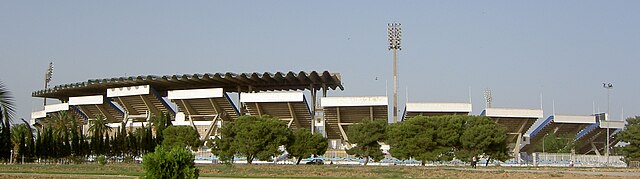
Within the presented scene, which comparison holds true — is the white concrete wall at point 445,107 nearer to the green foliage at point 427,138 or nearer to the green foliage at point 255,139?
the green foliage at point 427,138

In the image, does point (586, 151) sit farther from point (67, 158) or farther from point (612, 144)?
point (67, 158)

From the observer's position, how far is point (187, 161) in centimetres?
1686

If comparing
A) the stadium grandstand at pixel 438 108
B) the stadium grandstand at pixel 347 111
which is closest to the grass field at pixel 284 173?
the stadium grandstand at pixel 347 111

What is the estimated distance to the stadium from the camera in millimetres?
83000

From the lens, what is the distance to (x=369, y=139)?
64438mm

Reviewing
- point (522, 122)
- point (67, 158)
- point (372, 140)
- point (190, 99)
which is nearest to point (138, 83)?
point (190, 99)

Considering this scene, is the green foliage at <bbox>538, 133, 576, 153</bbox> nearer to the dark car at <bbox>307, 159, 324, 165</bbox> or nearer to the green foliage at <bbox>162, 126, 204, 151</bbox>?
the dark car at <bbox>307, 159, 324, 165</bbox>

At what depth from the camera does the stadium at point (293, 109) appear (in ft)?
272

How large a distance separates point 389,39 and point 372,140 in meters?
23.6

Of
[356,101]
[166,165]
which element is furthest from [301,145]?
[166,165]

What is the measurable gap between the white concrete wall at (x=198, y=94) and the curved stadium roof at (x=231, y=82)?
142 cm

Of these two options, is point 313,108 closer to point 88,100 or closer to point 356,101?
point 356,101

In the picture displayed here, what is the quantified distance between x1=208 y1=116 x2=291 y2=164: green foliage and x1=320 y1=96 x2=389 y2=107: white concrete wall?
2020 cm

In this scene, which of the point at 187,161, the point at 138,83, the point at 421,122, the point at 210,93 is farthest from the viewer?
the point at 138,83
